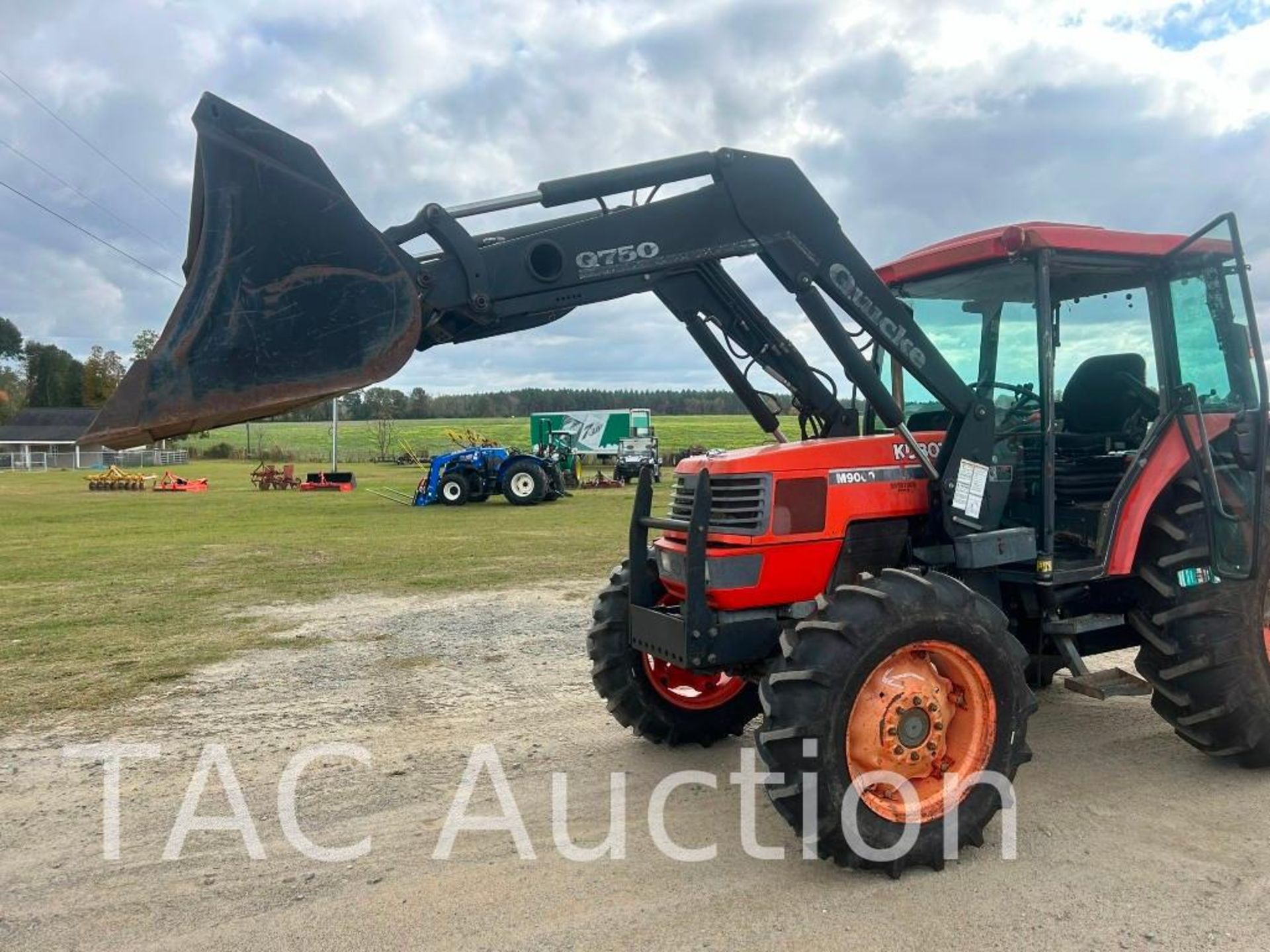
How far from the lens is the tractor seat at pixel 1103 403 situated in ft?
17.3

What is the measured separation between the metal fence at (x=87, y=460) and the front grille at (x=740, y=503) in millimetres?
63610

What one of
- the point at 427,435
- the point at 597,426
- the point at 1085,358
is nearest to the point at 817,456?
the point at 1085,358

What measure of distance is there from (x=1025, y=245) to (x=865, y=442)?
1.23 m

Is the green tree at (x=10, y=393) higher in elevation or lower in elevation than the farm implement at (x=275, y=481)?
higher

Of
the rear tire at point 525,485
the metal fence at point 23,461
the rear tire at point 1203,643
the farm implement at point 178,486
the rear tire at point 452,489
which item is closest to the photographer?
the rear tire at point 1203,643

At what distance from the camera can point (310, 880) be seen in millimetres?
3785

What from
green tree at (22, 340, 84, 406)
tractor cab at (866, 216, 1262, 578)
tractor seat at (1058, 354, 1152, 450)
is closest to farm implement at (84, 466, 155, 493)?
tractor cab at (866, 216, 1262, 578)

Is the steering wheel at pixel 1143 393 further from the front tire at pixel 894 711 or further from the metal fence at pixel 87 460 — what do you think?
the metal fence at pixel 87 460

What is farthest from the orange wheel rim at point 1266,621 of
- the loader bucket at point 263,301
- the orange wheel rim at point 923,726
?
the loader bucket at point 263,301

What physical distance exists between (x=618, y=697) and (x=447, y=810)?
1.14 m

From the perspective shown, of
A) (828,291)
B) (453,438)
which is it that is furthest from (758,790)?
(453,438)

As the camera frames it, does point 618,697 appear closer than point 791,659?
No

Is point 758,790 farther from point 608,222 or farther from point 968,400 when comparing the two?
point 608,222

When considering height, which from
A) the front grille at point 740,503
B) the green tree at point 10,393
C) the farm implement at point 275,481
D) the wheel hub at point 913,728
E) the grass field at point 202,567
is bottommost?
the grass field at point 202,567
